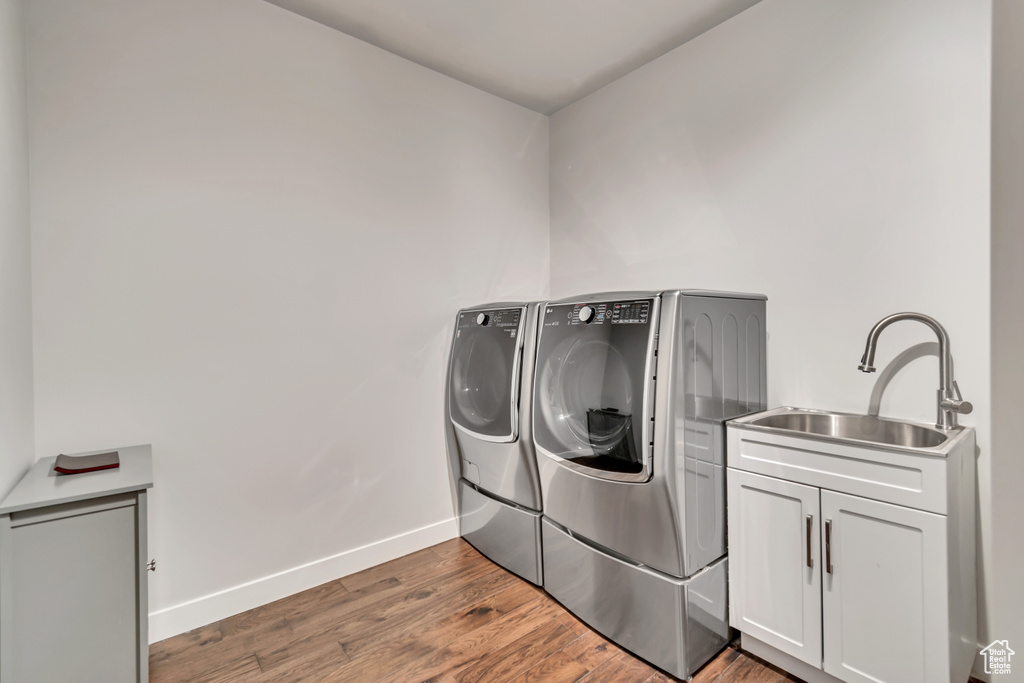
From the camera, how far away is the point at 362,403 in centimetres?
251

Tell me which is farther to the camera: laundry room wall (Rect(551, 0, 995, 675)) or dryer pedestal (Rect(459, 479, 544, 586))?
dryer pedestal (Rect(459, 479, 544, 586))

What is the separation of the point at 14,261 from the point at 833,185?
114 inches

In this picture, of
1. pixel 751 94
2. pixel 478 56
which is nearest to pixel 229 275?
pixel 478 56

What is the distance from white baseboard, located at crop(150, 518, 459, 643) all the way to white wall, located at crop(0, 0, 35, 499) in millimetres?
815

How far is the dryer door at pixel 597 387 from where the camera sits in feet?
5.89

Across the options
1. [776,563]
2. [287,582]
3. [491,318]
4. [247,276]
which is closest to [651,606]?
[776,563]

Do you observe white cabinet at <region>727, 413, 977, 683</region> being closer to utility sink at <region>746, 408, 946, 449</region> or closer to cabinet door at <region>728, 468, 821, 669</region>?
cabinet door at <region>728, 468, 821, 669</region>

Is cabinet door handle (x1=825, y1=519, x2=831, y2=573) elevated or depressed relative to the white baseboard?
elevated

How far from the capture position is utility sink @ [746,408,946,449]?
1760mm

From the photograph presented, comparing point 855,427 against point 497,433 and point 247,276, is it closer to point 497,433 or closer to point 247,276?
point 497,433

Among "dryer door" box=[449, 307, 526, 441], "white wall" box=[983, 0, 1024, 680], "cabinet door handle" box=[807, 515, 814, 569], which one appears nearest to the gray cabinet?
"dryer door" box=[449, 307, 526, 441]

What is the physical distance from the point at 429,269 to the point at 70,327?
1515mm

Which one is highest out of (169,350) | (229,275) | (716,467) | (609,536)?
(229,275)

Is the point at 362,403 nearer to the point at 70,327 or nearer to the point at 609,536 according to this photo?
the point at 70,327
